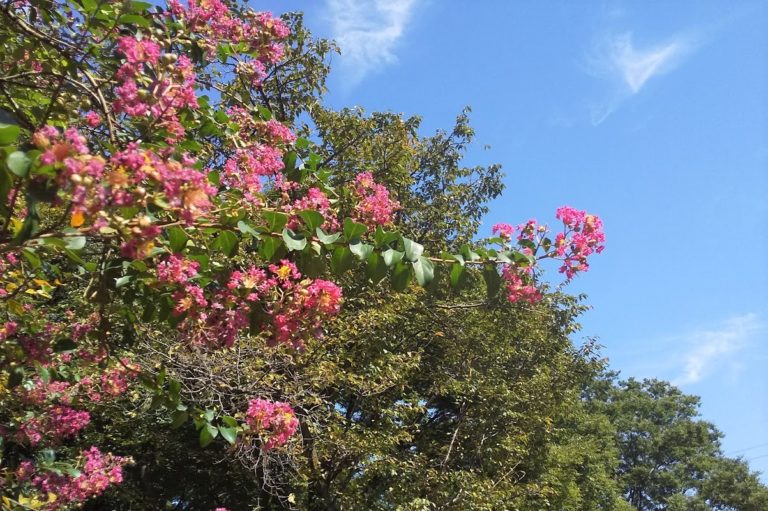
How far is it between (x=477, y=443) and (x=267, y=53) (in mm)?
6818

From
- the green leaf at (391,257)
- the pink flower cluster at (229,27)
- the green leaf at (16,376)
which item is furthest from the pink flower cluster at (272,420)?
the pink flower cluster at (229,27)

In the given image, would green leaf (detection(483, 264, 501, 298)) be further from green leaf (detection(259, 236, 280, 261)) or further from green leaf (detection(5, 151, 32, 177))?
green leaf (detection(5, 151, 32, 177))

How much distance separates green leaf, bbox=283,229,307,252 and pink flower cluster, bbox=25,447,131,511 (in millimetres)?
2453

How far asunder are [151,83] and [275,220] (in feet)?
1.70

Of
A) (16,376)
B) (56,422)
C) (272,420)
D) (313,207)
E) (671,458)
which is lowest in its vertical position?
(56,422)

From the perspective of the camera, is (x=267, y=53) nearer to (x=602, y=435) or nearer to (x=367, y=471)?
(x=367, y=471)

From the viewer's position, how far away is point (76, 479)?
11.4ft

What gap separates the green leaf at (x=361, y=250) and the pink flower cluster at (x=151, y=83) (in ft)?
2.10

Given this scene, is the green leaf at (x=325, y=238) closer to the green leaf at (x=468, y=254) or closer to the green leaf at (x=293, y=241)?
the green leaf at (x=293, y=241)

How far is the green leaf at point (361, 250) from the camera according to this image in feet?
5.11

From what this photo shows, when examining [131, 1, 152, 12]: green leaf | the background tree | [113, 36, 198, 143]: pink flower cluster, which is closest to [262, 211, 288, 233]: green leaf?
[113, 36, 198, 143]: pink flower cluster

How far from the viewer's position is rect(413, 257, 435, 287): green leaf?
1.51m

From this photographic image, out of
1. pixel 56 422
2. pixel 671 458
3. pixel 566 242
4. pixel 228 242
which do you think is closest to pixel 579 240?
pixel 566 242

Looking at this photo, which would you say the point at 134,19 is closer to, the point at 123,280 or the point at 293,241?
the point at 123,280
